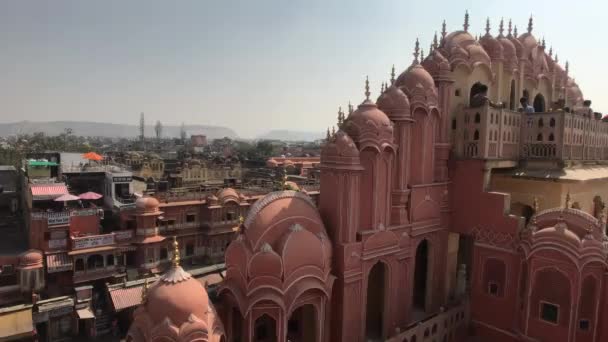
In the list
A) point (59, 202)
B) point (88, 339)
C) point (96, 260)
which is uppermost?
point (59, 202)

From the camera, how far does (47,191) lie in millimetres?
28250

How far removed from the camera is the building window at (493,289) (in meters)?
16.7

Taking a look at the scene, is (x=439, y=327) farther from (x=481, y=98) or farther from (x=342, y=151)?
(x=481, y=98)

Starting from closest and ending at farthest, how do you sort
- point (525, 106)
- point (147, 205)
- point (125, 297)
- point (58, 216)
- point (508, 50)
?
point (525, 106) < point (125, 297) < point (508, 50) < point (58, 216) < point (147, 205)

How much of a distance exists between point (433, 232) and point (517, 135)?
6918 mm

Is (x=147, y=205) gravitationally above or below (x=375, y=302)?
above

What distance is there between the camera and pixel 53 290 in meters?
25.2

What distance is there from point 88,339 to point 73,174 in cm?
1996

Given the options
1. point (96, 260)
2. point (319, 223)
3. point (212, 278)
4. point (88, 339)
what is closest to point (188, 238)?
point (96, 260)

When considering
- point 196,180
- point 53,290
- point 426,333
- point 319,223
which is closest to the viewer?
point 319,223

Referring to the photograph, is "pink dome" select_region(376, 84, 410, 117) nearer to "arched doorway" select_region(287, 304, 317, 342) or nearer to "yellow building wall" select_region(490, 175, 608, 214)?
"yellow building wall" select_region(490, 175, 608, 214)

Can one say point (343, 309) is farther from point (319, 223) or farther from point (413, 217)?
point (413, 217)

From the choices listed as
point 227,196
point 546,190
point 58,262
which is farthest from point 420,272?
point 58,262

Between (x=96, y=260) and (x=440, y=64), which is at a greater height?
(x=440, y=64)
